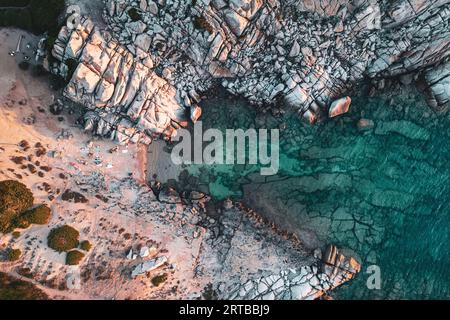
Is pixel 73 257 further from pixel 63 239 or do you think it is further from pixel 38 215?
pixel 38 215

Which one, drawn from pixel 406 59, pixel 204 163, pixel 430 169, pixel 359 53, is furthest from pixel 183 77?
pixel 430 169

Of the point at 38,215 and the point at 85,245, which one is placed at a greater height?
the point at 38,215

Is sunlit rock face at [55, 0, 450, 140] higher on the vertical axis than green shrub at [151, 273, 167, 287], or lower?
A: higher

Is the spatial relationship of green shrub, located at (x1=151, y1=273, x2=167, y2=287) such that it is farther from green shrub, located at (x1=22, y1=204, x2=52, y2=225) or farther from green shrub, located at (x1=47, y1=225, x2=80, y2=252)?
green shrub, located at (x1=22, y1=204, x2=52, y2=225)

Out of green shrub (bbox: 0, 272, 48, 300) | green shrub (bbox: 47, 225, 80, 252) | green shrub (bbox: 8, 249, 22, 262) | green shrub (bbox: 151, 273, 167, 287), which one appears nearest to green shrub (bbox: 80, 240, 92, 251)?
green shrub (bbox: 47, 225, 80, 252)

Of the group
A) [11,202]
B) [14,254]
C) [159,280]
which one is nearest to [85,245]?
[14,254]
